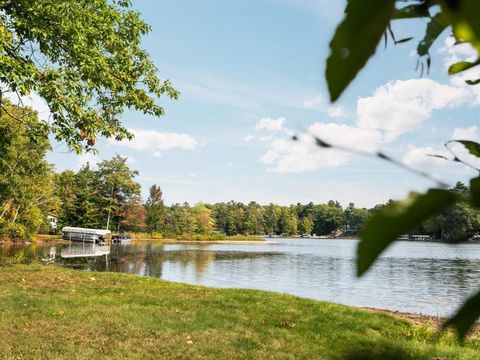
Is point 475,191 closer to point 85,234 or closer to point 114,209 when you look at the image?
point 85,234

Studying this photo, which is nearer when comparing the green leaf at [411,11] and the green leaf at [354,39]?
the green leaf at [354,39]

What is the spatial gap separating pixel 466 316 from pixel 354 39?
9.2 inches

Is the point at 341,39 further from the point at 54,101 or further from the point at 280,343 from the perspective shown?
the point at 54,101

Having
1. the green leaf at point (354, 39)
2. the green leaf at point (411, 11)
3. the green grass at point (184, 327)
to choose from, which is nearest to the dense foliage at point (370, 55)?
the green leaf at point (354, 39)

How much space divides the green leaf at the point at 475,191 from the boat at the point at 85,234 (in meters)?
74.1

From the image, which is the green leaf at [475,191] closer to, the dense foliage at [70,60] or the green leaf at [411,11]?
the green leaf at [411,11]

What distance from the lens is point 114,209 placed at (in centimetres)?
9300

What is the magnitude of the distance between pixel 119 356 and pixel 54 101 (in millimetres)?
5973

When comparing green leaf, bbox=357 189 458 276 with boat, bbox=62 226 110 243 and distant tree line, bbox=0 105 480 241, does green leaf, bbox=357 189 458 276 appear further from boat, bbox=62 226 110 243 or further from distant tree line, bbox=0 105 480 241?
boat, bbox=62 226 110 243

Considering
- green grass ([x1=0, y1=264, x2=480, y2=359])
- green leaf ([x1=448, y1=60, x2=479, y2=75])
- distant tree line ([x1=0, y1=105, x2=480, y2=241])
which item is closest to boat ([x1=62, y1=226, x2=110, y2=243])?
distant tree line ([x1=0, y1=105, x2=480, y2=241])

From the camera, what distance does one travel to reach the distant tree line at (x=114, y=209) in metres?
11.1

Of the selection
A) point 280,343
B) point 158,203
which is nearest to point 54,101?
point 280,343

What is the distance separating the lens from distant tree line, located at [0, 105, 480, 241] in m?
11.1

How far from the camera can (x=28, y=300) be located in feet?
40.8
